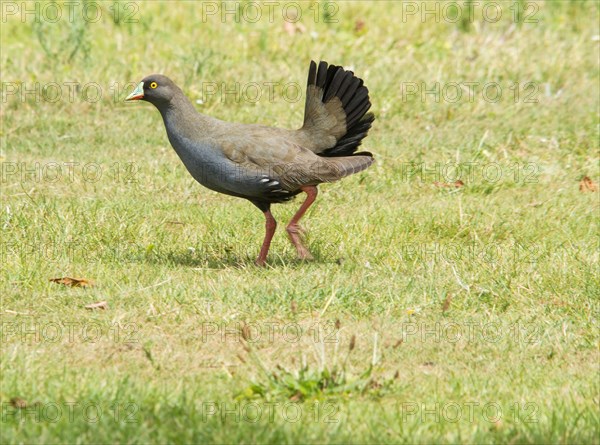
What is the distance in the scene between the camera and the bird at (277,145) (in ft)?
21.2

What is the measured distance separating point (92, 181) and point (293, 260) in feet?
7.68

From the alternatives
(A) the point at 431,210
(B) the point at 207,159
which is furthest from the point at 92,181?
(A) the point at 431,210

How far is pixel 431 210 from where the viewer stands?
301 inches

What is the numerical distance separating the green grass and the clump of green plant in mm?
10

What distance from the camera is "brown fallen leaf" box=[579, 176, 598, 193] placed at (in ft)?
27.6

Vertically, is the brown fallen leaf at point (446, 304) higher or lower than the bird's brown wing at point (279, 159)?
lower

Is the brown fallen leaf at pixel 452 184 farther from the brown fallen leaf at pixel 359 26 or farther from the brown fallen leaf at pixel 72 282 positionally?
the brown fallen leaf at pixel 359 26

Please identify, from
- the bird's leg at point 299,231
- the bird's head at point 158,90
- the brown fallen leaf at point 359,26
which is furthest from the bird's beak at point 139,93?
the brown fallen leaf at point 359,26

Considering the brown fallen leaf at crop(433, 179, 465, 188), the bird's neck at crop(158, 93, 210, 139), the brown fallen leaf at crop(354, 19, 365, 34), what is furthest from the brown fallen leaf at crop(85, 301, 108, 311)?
the brown fallen leaf at crop(354, 19, 365, 34)

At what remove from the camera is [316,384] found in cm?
447

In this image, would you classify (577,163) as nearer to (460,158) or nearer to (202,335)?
(460,158)

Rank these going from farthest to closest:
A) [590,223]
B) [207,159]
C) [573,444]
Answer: [590,223]
[207,159]
[573,444]

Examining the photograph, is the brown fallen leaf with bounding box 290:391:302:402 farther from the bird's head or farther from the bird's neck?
the bird's head

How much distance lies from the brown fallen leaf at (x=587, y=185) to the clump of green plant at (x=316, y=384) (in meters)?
4.38
